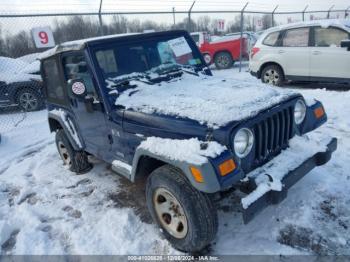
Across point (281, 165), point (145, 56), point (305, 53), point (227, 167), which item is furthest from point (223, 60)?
point (227, 167)

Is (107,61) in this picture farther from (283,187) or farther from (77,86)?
(283,187)

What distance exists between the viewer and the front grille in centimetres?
264

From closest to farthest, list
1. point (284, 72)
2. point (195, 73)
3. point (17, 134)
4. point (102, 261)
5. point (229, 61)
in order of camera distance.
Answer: point (102, 261), point (195, 73), point (17, 134), point (284, 72), point (229, 61)

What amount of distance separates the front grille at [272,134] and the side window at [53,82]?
2.82 metres

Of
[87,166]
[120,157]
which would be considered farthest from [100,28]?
[120,157]

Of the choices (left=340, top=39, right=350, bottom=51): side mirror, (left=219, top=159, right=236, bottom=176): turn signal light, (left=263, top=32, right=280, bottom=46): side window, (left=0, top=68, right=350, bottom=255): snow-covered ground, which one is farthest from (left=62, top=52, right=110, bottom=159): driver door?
(left=263, top=32, right=280, bottom=46): side window

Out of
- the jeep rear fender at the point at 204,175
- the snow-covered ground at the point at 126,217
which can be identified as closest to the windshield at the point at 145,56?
the jeep rear fender at the point at 204,175

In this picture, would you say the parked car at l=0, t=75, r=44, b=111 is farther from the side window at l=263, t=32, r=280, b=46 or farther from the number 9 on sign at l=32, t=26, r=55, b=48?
the side window at l=263, t=32, r=280, b=46

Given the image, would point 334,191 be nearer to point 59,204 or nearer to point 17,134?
point 59,204

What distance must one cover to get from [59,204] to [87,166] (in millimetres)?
927

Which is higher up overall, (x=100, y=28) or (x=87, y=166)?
(x=100, y=28)

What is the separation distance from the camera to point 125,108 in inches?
124

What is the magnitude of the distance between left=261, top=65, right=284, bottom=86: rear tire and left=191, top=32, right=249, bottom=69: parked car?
4744 millimetres

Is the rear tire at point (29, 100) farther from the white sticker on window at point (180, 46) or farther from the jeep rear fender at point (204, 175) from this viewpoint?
the jeep rear fender at point (204, 175)
